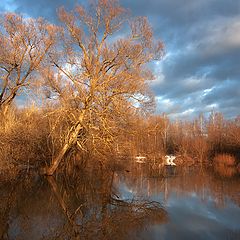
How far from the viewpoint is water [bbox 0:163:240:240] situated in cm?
860

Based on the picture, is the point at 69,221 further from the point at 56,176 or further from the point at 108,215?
the point at 56,176

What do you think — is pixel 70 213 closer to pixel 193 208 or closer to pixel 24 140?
pixel 193 208

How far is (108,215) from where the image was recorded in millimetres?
10727

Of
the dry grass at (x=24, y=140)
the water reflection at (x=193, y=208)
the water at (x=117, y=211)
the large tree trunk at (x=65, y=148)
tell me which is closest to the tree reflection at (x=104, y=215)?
the water at (x=117, y=211)

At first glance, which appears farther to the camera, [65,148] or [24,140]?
[65,148]

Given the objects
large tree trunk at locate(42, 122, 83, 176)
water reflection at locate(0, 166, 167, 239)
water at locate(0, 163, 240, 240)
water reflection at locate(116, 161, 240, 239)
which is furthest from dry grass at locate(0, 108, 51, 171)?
water reflection at locate(116, 161, 240, 239)

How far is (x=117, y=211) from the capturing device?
38.0ft

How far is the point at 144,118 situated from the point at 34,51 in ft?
32.6

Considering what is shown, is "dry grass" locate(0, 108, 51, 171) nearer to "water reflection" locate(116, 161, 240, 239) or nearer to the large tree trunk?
the large tree trunk

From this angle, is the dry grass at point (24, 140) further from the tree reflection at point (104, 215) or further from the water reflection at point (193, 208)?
the water reflection at point (193, 208)

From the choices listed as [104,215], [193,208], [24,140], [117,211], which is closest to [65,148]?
[24,140]

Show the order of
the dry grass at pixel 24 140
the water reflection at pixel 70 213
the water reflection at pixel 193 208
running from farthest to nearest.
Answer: the dry grass at pixel 24 140 → the water reflection at pixel 193 208 → the water reflection at pixel 70 213

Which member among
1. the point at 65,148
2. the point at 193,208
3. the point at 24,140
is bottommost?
the point at 193,208

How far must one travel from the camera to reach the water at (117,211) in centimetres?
860
